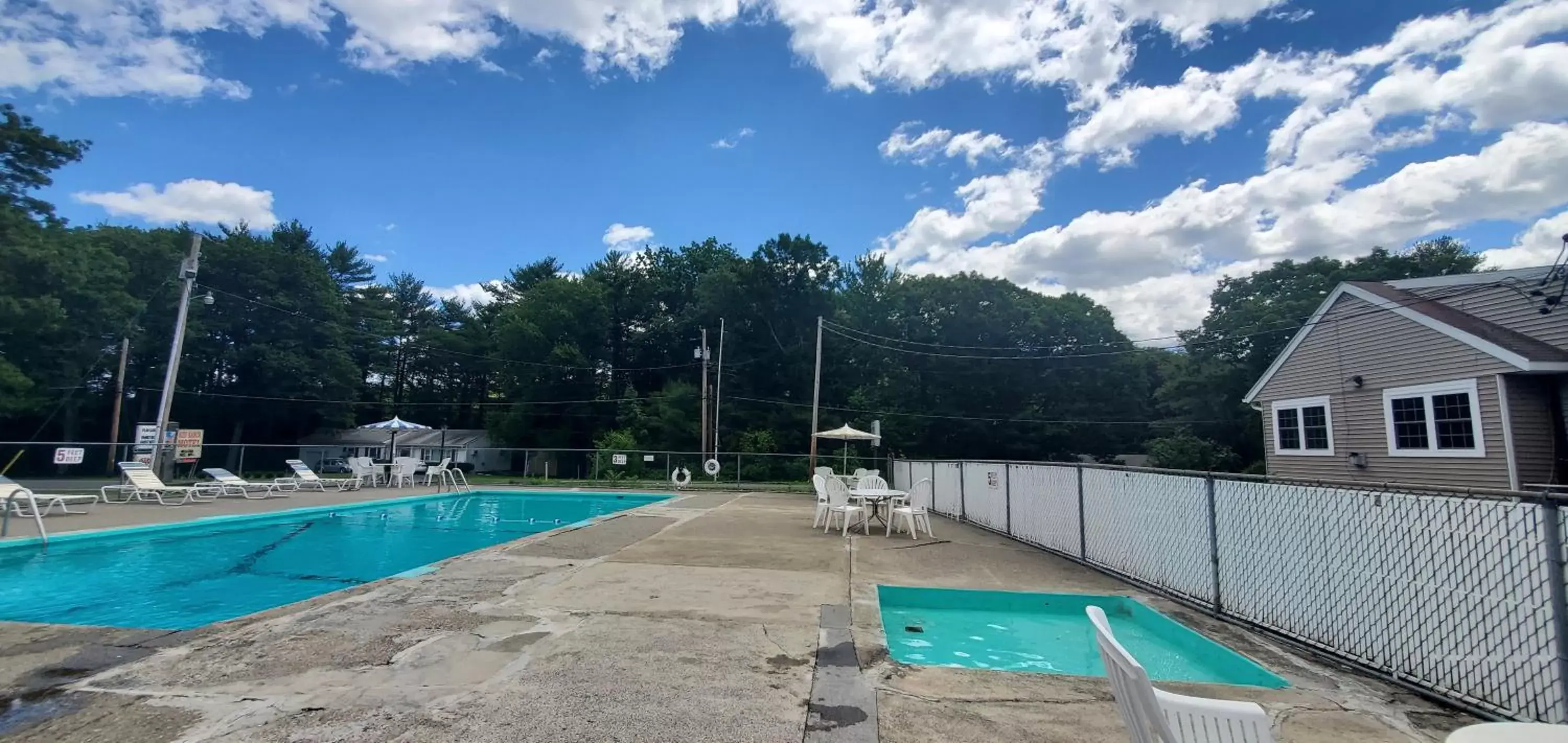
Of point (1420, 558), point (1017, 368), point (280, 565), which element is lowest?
point (280, 565)

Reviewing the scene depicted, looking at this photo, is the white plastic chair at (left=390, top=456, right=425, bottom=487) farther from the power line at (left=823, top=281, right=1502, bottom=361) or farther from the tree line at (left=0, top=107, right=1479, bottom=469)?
the power line at (left=823, top=281, right=1502, bottom=361)

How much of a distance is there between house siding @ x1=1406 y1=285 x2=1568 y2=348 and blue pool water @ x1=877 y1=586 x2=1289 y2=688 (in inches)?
376

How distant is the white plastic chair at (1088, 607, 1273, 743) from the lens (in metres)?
1.47

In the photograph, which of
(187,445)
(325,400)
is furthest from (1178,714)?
(325,400)

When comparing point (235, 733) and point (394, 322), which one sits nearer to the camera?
point (235, 733)

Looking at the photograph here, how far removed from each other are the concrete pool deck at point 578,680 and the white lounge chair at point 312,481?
1494 cm

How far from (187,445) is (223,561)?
11511 millimetres

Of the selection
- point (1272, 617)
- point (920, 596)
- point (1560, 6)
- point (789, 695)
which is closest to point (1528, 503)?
point (1272, 617)

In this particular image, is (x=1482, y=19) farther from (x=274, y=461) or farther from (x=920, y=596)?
(x=274, y=461)

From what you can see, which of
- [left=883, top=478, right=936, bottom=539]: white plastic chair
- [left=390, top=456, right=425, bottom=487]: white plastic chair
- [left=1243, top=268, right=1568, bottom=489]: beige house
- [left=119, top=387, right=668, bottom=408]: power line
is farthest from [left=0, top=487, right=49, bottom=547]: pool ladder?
[left=119, top=387, right=668, bottom=408]: power line

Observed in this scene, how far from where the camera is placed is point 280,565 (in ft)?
26.1

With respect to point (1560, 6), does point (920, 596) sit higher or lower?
lower

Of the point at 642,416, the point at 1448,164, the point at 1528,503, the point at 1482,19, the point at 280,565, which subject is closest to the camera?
the point at 1528,503

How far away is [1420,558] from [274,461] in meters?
42.2
